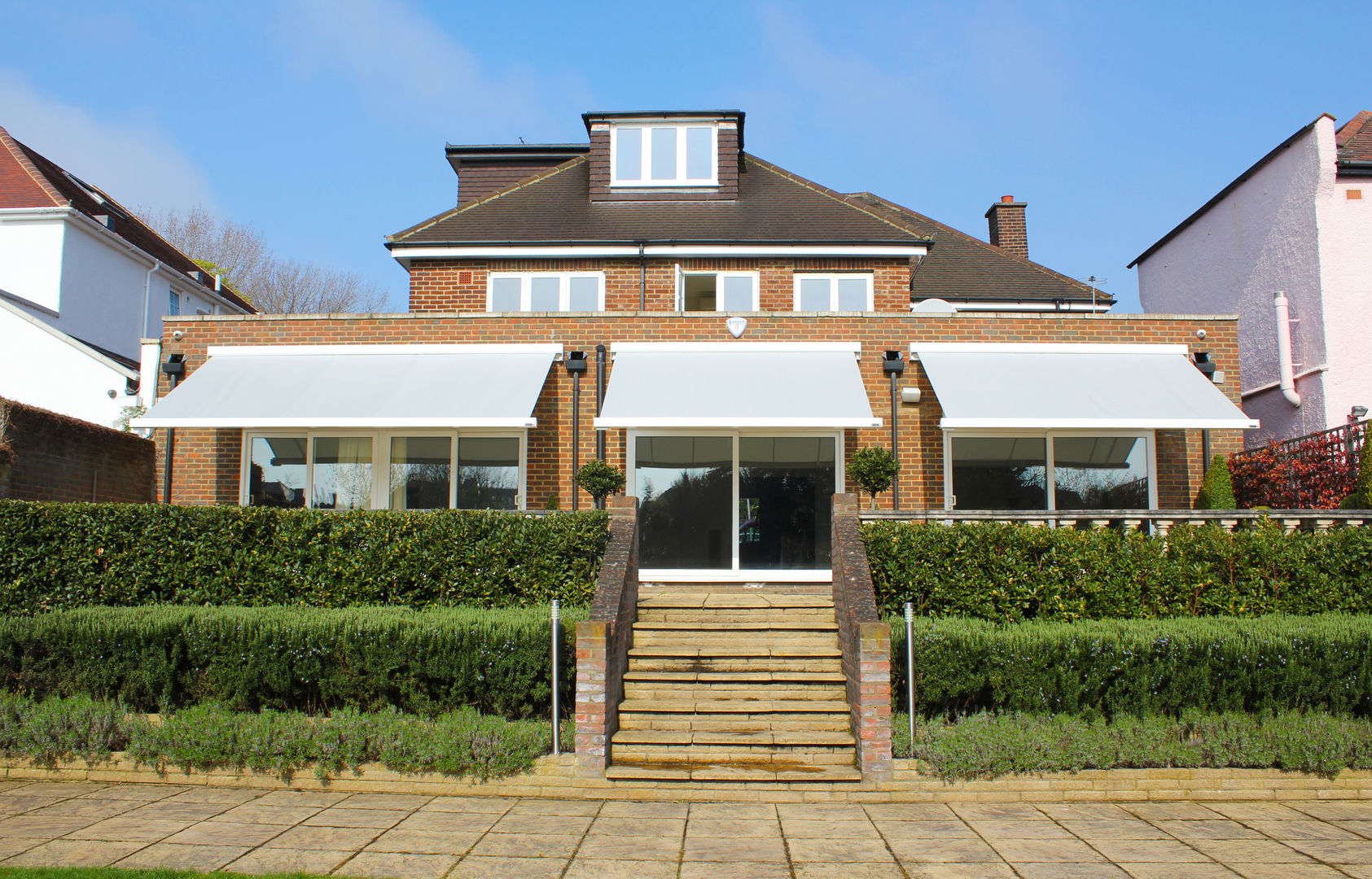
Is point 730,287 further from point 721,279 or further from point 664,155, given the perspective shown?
point 664,155

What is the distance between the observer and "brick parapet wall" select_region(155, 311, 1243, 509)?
50.2ft

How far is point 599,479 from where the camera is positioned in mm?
13695

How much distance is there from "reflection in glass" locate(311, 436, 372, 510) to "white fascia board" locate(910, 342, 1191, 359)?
9.19m

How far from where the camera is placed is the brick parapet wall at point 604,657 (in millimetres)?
8688

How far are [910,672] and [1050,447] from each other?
24.3 feet

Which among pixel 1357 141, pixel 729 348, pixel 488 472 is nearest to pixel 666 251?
pixel 729 348

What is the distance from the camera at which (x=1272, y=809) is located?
8.04 meters

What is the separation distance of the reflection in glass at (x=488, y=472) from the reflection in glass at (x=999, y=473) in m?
7.20

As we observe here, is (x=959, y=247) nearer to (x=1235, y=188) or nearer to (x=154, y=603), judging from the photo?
(x=1235, y=188)

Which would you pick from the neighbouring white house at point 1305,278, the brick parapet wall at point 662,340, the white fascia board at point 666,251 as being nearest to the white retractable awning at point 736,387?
the brick parapet wall at point 662,340

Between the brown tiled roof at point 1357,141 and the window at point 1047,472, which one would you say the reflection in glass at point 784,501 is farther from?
the brown tiled roof at point 1357,141

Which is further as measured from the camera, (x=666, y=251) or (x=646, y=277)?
(x=646, y=277)

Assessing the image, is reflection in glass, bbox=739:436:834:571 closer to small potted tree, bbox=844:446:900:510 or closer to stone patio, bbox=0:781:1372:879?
small potted tree, bbox=844:446:900:510

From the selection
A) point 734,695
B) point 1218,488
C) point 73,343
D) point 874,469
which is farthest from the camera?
point 73,343
